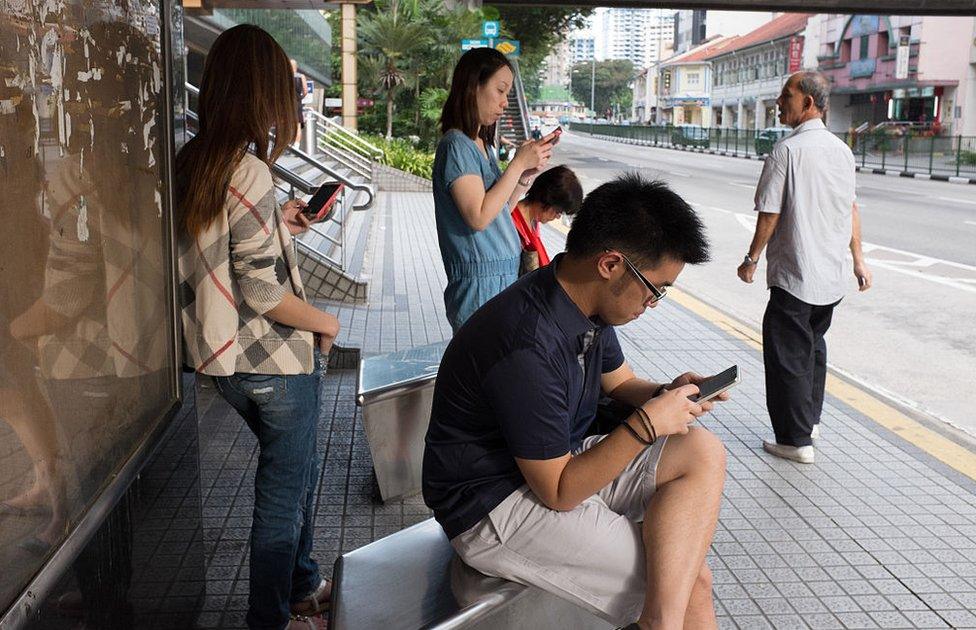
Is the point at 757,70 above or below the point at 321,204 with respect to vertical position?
above

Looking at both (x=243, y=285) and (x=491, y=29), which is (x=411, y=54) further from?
(x=243, y=285)

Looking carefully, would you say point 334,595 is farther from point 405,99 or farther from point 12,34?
point 405,99

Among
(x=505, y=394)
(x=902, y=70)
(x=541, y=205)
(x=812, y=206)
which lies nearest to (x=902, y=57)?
(x=902, y=70)

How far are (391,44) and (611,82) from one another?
104 metres

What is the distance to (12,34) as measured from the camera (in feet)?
5.35

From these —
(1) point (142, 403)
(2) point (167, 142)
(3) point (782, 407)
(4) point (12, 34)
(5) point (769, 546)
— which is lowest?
(5) point (769, 546)

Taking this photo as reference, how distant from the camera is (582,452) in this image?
7.82 ft

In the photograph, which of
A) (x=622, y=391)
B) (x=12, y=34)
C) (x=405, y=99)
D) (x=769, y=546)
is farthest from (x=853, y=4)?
(x=405, y=99)

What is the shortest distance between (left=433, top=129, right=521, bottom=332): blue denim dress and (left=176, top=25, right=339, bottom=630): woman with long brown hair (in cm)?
96

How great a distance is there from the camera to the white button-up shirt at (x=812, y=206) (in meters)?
4.62

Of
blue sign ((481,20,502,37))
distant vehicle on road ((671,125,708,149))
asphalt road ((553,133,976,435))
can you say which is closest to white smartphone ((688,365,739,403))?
asphalt road ((553,133,976,435))

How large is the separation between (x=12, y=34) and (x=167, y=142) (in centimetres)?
101

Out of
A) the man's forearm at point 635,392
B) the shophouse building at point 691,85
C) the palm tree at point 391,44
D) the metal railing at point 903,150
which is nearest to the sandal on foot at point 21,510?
the man's forearm at point 635,392

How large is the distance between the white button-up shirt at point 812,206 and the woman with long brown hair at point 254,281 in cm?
266
